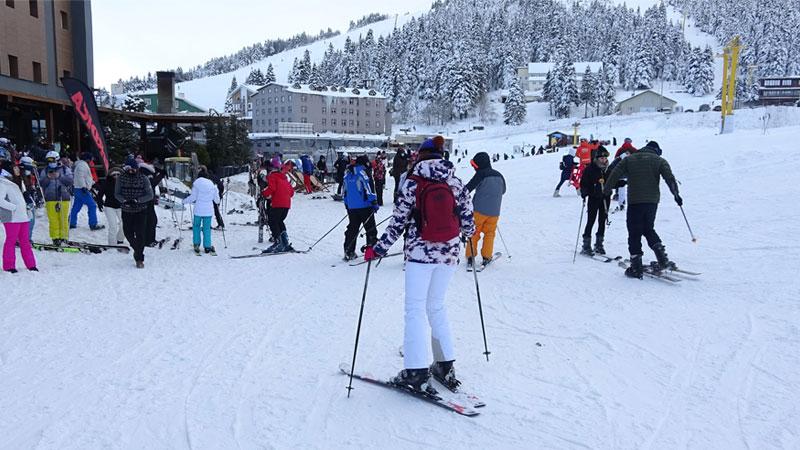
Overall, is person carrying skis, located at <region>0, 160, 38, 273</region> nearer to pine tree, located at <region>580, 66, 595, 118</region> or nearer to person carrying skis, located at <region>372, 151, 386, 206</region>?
person carrying skis, located at <region>372, 151, 386, 206</region>

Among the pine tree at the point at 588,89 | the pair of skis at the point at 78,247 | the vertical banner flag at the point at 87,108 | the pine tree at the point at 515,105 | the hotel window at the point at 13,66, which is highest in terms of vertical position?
the pine tree at the point at 588,89

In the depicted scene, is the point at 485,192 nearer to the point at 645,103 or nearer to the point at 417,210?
the point at 417,210

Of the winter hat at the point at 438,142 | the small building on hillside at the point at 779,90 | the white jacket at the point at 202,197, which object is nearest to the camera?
the winter hat at the point at 438,142

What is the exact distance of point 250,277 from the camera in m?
8.29

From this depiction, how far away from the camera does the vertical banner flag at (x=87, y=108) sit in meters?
13.7

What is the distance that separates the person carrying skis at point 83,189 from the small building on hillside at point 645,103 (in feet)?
303

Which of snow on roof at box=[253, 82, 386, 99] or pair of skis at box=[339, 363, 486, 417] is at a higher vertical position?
snow on roof at box=[253, 82, 386, 99]

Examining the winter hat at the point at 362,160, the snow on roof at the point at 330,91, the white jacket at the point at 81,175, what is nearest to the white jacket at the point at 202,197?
the white jacket at the point at 81,175

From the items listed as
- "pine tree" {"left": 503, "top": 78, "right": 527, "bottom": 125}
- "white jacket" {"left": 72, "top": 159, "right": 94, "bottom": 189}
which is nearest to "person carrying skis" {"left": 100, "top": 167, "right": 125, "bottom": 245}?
"white jacket" {"left": 72, "top": 159, "right": 94, "bottom": 189}

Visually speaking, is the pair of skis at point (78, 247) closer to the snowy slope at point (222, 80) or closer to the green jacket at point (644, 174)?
the green jacket at point (644, 174)

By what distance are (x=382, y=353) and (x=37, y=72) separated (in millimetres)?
22666

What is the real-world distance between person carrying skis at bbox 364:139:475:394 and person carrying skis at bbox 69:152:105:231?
9.47 meters

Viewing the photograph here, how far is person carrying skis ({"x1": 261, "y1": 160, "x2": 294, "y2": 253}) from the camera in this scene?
10.1 m

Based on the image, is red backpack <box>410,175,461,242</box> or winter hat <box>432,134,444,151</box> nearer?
red backpack <box>410,175,461,242</box>
